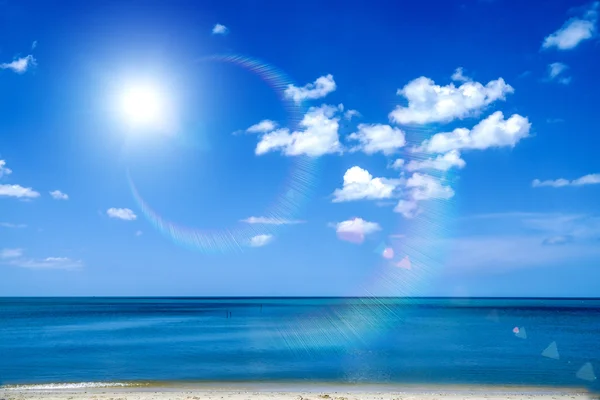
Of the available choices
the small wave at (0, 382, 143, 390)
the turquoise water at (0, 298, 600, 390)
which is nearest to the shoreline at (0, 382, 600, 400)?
the small wave at (0, 382, 143, 390)

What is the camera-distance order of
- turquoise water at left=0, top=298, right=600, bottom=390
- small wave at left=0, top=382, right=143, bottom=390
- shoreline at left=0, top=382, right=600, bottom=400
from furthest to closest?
turquoise water at left=0, top=298, right=600, bottom=390, small wave at left=0, top=382, right=143, bottom=390, shoreline at left=0, top=382, right=600, bottom=400

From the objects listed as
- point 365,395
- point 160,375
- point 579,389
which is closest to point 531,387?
point 579,389

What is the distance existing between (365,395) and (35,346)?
38.1m

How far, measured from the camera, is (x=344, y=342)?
54.2 metres

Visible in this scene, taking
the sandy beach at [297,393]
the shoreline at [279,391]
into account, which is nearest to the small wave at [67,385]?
the shoreline at [279,391]

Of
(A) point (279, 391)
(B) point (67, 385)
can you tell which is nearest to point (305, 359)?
(A) point (279, 391)

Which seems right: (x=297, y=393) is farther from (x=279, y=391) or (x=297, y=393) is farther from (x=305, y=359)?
(x=305, y=359)

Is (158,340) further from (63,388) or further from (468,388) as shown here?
(468,388)

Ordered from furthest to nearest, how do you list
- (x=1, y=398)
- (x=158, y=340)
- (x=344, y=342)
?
(x=158, y=340)
(x=344, y=342)
(x=1, y=398)

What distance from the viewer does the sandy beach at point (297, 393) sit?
2491cm

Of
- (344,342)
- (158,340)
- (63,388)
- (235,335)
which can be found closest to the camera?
(63,388)

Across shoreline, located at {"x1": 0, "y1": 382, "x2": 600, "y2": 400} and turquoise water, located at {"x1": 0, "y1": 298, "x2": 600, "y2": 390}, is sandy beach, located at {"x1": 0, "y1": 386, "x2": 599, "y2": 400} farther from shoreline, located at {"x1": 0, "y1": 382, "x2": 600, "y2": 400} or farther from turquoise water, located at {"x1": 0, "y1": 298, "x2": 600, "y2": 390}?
turquoise water, located at {"x1": 0, "y1": 298, "x2": 600, "y2": 390}

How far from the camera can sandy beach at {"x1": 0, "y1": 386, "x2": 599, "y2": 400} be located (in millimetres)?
24906

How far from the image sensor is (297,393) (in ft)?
85.9
